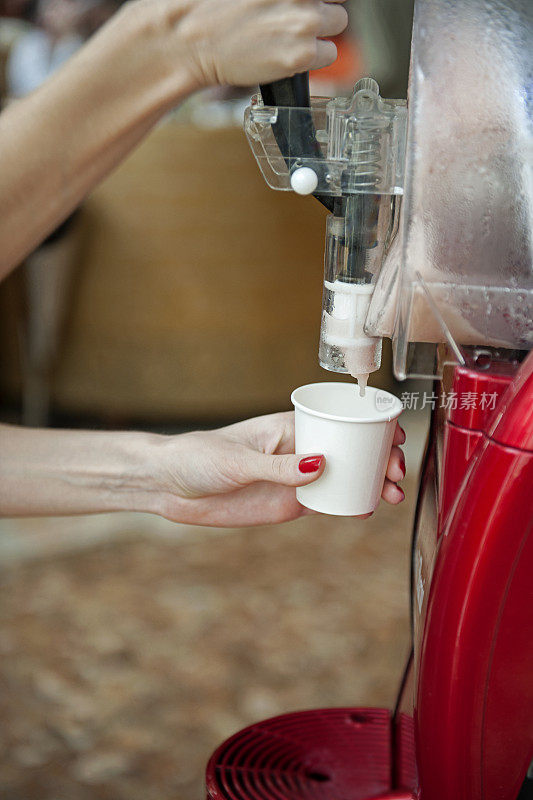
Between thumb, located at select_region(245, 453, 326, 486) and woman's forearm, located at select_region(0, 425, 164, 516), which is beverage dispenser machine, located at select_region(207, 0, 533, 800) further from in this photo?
woman's forearm, located at select_region(0, 425, 164, 516)

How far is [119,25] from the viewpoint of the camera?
728mm

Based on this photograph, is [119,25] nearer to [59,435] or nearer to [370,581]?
[59,435]

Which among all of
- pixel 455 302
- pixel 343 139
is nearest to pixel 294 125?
pixel 343 139

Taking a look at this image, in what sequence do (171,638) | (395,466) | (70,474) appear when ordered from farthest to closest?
(171,638) → (70,474) → (395,466)

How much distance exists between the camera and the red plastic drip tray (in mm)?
751

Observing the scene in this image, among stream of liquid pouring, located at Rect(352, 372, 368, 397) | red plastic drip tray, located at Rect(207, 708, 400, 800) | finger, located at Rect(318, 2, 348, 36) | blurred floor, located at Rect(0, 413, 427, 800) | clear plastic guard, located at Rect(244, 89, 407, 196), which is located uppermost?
finger, located at Rect(318, 2, 348, 36)

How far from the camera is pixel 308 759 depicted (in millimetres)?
825

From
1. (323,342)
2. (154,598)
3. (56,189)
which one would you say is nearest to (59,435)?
(56,189)

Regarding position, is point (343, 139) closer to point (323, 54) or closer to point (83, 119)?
point (323, 54)

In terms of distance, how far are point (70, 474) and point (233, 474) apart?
217 mm

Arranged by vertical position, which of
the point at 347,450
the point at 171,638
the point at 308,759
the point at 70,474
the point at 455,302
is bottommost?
the point at 171,638

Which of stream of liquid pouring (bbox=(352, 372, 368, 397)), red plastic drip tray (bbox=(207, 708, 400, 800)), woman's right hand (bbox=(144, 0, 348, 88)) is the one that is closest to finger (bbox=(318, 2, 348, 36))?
woman's right hand (bbox=(144, 0, 348, 88))

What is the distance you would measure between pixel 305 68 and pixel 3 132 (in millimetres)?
339

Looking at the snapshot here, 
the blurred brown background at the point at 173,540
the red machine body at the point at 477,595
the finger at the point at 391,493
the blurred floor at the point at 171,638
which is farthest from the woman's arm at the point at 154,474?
the blurred floor at the point at 171,638
